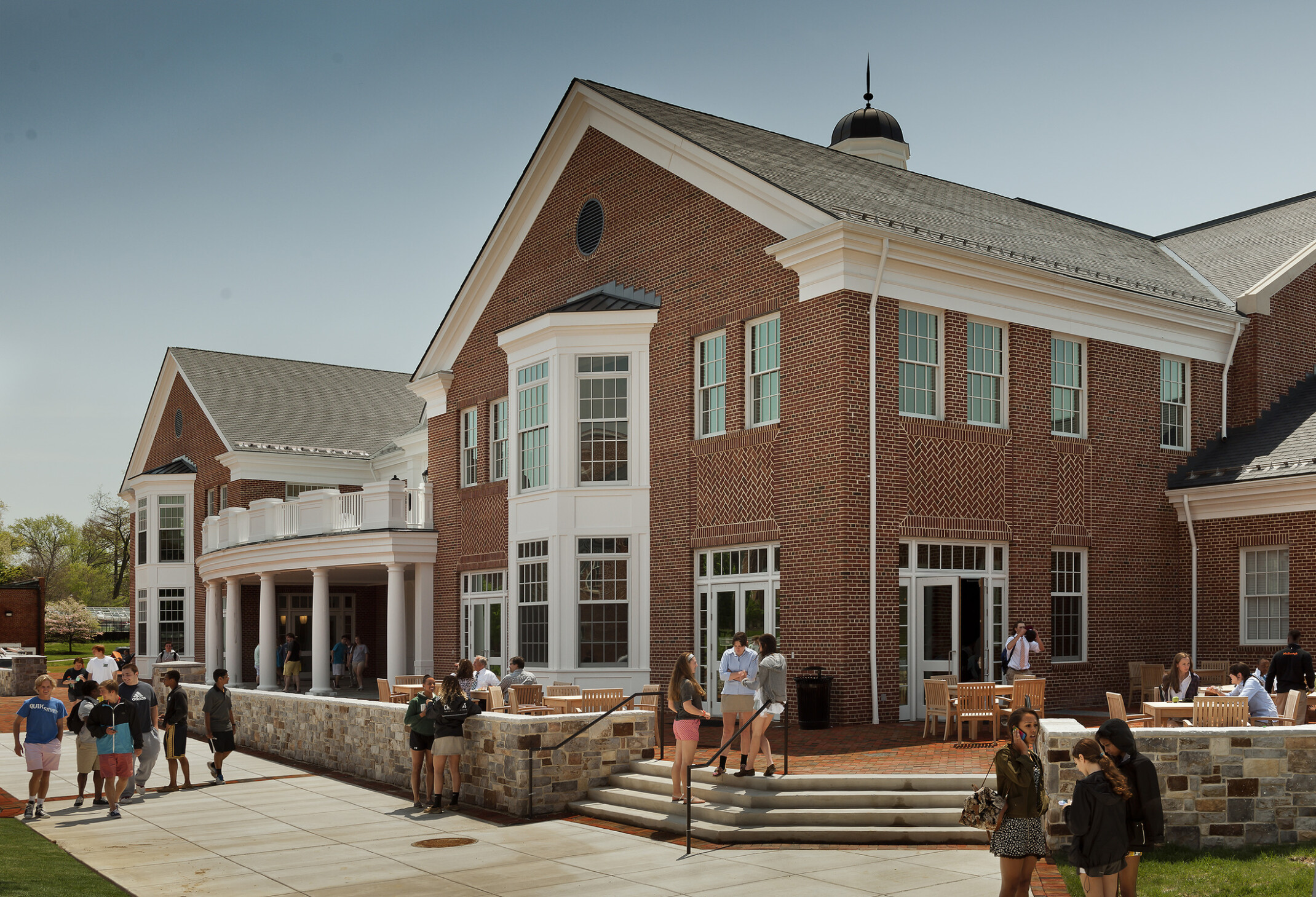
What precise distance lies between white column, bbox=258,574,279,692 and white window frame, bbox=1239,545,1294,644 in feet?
73.2

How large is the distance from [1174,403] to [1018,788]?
54.5 ft

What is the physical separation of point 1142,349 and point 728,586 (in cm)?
897

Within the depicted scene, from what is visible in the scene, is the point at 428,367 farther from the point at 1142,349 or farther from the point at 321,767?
the point at 1142,349

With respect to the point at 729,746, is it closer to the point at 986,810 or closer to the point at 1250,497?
the point at 986,810

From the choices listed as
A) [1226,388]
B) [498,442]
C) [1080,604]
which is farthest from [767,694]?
[1226,388]

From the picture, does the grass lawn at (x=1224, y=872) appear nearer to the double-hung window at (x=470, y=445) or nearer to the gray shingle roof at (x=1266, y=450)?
the gray shingle roof at (x=1266, y=450)

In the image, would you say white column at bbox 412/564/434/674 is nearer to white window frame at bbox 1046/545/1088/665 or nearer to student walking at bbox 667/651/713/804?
white window frame at bbox 1046/545/1088/665

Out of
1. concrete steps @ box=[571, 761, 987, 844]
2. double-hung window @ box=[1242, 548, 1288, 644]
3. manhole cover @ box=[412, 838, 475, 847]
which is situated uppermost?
double-hung window @ box=[1242, 548, 1288, 644]

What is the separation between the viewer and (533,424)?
77.1ft

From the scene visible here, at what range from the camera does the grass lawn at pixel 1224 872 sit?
9.60 meters

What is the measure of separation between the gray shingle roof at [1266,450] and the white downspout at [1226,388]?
0.67ft

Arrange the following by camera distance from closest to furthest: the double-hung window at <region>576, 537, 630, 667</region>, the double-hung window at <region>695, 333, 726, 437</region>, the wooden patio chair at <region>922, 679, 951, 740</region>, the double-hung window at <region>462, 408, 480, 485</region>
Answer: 1. the wooden patio chair at <region>922, 679, 951, 740</region>
2. the double-hung window at <region>695, 333, 726, 437</region>
3. the double-hung window at <region>576, 537, 630, 667</region>
4. the double-hung window at <region>462, 408, 480, 485</region>

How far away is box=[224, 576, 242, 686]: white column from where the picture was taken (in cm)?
3450

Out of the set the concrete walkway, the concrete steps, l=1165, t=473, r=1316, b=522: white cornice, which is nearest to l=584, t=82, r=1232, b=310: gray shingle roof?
l=1165, t=473, r=1316, b=522: white cornice
